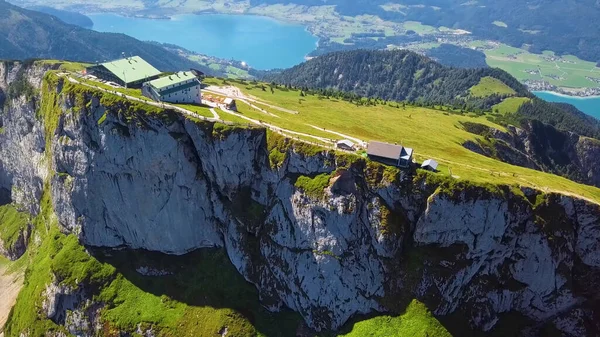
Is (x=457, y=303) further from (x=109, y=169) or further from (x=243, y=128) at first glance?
(x=109, y=169)

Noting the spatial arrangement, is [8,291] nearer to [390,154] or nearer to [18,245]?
[18,245]

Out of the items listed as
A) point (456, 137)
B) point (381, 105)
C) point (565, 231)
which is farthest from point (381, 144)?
point (381, 105)

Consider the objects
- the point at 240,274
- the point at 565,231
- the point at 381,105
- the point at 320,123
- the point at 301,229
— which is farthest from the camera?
the point at 381,105

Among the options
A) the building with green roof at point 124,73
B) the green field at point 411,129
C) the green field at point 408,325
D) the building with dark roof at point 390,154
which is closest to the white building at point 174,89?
the building with green roof at point 124,73

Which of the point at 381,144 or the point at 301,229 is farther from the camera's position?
the point at 301,229

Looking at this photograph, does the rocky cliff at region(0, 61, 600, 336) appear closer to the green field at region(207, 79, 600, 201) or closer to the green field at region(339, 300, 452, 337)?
the green field at region(339, 300, 452, 337)
